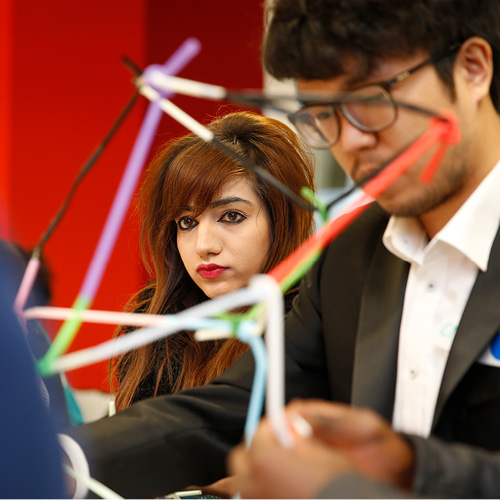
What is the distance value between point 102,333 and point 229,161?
4.93 feet

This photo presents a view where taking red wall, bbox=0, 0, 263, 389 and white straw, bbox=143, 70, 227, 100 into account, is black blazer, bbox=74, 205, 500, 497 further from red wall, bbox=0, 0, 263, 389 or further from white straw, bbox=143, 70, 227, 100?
red wall, bbox=0, 0, 263, 389

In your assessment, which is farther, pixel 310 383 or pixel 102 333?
pixel 102 333

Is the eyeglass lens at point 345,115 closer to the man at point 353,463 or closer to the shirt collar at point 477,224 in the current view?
the shirt collar at point 477,224

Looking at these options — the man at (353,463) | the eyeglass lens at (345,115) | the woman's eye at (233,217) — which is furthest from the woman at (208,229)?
the man at (353,463)

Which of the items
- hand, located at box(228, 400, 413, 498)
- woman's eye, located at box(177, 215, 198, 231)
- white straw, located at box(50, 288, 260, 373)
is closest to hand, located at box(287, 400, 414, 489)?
hand, located at box(228, 400, 413, 498)

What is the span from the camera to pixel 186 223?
1.66 m

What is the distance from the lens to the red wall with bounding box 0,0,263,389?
9.66ft

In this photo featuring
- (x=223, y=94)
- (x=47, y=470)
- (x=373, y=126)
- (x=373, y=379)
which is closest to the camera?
(x=47, y=470)

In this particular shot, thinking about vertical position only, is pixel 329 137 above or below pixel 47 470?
above

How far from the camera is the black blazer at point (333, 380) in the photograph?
36.1 inches

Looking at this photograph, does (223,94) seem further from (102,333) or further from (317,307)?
(102,333)

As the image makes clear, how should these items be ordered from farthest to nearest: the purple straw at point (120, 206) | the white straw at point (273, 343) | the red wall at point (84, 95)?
the red wall at point (84, 95) < the purple straw at point (120, 206) < the white straw at point (273, 343)

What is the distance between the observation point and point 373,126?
86 cm

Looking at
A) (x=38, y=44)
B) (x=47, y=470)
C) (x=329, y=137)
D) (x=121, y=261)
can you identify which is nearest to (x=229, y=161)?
(x=329, y=137)
